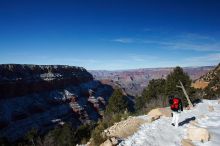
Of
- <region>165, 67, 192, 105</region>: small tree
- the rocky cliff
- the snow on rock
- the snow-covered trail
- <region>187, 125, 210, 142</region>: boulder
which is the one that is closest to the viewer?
the snow-covered trail

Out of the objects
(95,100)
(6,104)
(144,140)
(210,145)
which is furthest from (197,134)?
(95,100)

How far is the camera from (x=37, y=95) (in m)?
119

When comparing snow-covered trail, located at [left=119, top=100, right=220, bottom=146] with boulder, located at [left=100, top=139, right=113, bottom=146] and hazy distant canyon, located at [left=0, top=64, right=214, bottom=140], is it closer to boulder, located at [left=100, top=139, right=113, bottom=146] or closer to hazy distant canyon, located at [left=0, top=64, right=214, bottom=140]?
boulder, located at [left=100, top=139, right=113, bottom=146]

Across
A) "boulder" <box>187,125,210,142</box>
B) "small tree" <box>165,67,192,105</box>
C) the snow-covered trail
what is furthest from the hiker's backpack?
"small tree" <box>165,67,192,105</box>

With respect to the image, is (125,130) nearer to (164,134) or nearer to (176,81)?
(164,134)

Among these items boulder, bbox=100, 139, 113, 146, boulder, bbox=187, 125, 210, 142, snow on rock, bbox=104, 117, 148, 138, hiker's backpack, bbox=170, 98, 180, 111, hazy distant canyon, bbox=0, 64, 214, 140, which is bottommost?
hazy distant canyon, bbox=0, 64, 214, 140

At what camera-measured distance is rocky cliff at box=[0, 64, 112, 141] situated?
9075 centimetres

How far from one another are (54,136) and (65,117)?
2883 inches

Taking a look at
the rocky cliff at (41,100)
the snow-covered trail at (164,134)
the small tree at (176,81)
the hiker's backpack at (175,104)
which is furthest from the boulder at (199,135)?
the rocky cliff at (41,100)

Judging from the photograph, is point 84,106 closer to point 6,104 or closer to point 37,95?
point 37,95

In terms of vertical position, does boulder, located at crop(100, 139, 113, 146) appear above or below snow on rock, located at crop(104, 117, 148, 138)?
above

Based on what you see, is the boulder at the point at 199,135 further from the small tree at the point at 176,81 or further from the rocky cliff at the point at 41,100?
the rocky cliff at the point at 41,100

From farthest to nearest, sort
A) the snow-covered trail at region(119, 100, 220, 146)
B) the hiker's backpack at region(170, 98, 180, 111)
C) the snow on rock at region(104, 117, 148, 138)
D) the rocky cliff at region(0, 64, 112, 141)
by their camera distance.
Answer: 1. the rocky cliff at region(0, 64, 112, 141)
2. the snow on rock at region(104, 117, 148, 138)
3. the hiker's backpack at region(170, 98, 180, 111)
4. the snow-covered trail at region(119, 100, 220, 146)

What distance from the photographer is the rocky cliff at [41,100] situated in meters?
90.8
